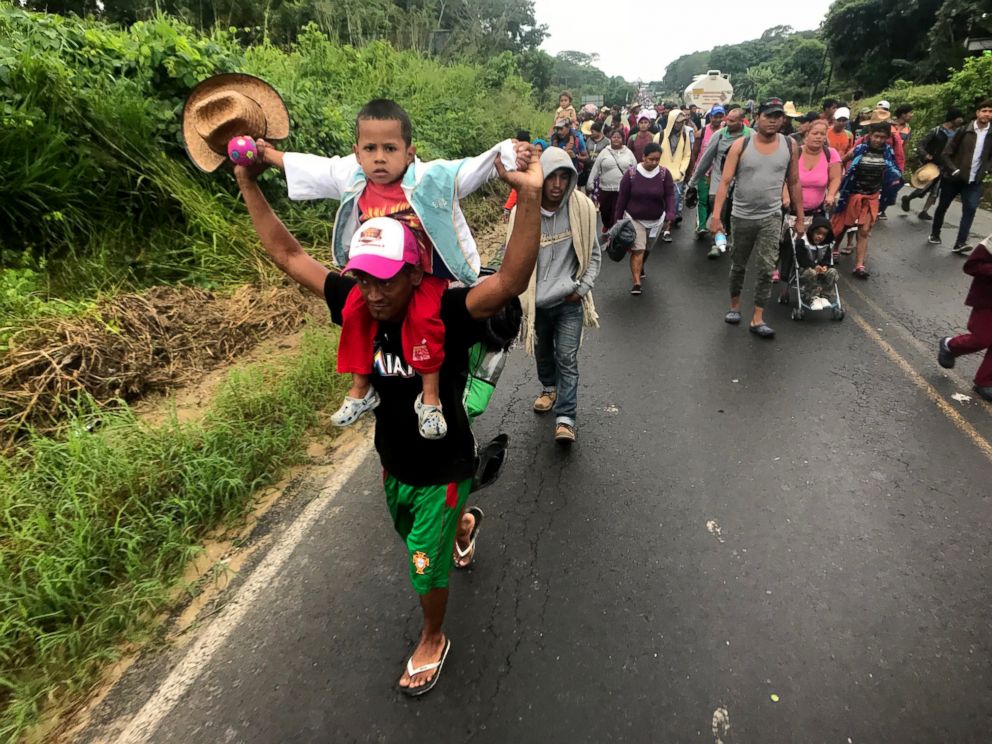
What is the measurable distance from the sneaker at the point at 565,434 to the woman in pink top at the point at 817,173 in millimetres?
4188

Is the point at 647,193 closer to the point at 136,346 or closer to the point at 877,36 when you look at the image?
the point at 136,346

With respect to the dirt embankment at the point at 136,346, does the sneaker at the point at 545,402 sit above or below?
below

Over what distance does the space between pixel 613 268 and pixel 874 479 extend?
17.4ft

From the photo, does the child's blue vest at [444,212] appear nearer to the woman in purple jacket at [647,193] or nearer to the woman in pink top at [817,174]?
the woman in purple jacket at [647,193]

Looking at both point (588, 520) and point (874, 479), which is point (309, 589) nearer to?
point (588, 520)

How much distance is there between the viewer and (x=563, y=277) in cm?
386

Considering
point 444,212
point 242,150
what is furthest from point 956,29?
point 242,150

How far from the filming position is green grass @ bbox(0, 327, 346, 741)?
2.41m

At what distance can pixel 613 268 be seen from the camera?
8320mm

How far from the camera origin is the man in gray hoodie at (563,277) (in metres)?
3.75

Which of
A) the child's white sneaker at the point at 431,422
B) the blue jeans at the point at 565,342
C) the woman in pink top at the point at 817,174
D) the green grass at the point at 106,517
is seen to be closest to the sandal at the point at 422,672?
the child's white sneaker at the point at 431,422

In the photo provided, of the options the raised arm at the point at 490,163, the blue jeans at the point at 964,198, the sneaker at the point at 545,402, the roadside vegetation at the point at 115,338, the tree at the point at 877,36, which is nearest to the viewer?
the raised arm at the point at 490,163

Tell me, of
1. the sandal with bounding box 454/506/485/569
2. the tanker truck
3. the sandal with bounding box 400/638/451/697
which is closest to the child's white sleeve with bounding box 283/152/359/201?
the sandal with bounding box 454/506/485/569

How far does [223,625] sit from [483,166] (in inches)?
95.1
